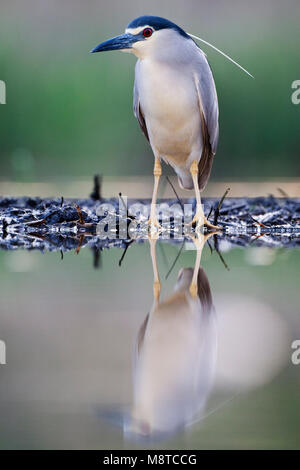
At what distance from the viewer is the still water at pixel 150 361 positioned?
3.53 feet

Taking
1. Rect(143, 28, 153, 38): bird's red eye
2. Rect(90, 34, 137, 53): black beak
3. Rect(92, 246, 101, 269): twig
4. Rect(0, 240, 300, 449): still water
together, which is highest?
Rect(143, 28, 153, 38): bird's red eye

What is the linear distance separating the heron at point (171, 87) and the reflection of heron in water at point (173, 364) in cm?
188

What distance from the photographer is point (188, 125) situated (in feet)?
12.3

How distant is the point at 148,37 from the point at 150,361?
99.1 inches

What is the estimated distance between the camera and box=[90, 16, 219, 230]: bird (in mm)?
3584

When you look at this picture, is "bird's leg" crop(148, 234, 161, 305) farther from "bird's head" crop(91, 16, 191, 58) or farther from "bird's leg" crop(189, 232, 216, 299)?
"bird's head" crop(91, 16, 191, 58)

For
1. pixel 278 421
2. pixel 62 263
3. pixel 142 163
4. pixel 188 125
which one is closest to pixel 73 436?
pixel 278 421

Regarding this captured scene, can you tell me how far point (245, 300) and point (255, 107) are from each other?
587cm

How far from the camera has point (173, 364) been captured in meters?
1.33

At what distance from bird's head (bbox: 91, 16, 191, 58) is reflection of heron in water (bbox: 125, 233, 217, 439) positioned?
195cm

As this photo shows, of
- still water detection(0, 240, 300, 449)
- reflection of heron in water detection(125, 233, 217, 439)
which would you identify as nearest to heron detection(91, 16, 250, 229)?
still water detection(0, 240, 300, 449)

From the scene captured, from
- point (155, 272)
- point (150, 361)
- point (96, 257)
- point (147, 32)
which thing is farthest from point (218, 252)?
point (150, 361)

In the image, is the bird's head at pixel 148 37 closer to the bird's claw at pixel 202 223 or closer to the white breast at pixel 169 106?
the white breast at pixel 169 106

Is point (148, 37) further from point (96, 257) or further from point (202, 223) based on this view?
point (96, 257)
